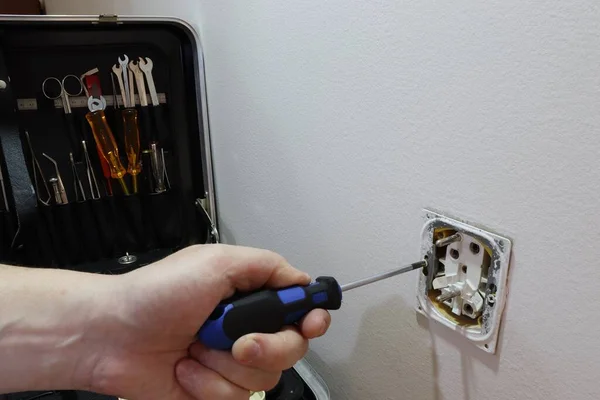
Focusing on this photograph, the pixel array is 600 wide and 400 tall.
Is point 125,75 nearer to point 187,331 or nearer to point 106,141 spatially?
point 106,141

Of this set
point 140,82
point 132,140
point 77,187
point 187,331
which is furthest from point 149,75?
point 187,331

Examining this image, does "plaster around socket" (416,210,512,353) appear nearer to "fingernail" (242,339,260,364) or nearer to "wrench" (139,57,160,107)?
"fingernail" (242,339,260,364)

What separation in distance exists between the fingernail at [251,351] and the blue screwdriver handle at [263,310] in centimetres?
1

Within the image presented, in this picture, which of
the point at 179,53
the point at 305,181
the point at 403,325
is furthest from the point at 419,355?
the point at 179,53

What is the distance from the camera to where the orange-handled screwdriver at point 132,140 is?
0.79 metres

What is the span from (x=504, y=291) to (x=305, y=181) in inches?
12.6

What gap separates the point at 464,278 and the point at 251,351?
215 millimetres

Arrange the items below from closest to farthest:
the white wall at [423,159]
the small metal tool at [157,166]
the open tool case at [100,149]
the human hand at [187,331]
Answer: the white wall at [423,159] < the human hand at [187,331] < the open tool case at [100,149] < the small metal tool at [157,166]

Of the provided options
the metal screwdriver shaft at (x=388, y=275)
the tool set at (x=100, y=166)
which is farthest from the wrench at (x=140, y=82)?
the metal screwdriver shaft at (x=388, y=275)

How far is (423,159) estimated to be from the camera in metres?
0.44

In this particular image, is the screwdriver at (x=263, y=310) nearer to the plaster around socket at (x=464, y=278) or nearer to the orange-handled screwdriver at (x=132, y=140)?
the plaster around socket at (x=464, y=278)

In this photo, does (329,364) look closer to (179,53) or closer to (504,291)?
(504,291)

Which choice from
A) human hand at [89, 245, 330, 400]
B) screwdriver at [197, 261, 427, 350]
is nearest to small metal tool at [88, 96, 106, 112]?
human hand at [89, 245, 330, 400]

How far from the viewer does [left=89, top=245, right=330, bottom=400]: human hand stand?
441 millimetres
